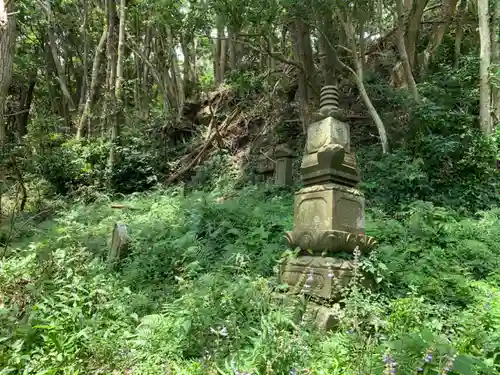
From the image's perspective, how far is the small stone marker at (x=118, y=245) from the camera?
18.4 feet

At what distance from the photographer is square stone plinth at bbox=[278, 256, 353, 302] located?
144 inches

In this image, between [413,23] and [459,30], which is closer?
[413,23]

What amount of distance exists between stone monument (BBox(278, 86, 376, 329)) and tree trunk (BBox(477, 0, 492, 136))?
510 cm

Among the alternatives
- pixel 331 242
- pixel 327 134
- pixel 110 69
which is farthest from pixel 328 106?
pixel 110 69

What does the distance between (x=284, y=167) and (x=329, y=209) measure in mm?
5214

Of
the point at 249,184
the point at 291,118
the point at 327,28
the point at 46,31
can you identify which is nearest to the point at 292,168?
the point at 249,184

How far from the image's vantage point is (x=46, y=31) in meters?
17.3

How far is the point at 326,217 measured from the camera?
13.1 ft

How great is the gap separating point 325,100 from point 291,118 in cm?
682

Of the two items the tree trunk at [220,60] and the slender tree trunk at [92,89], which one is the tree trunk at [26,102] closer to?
the slender tree trunk at [92,89]

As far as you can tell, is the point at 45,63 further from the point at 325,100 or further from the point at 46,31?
the point at 325,100

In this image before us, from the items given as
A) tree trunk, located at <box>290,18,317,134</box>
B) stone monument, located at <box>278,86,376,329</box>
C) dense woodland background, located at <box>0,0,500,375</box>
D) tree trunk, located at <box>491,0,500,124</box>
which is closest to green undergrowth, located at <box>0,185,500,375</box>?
dense woodland background, located at <box>0,0,500,375</box>

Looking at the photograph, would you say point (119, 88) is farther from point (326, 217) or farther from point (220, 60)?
point (326, 217)

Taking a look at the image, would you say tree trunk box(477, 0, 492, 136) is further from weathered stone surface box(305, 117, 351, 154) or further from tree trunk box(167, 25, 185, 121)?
tree trunk box(167, 25, 185, 121)
